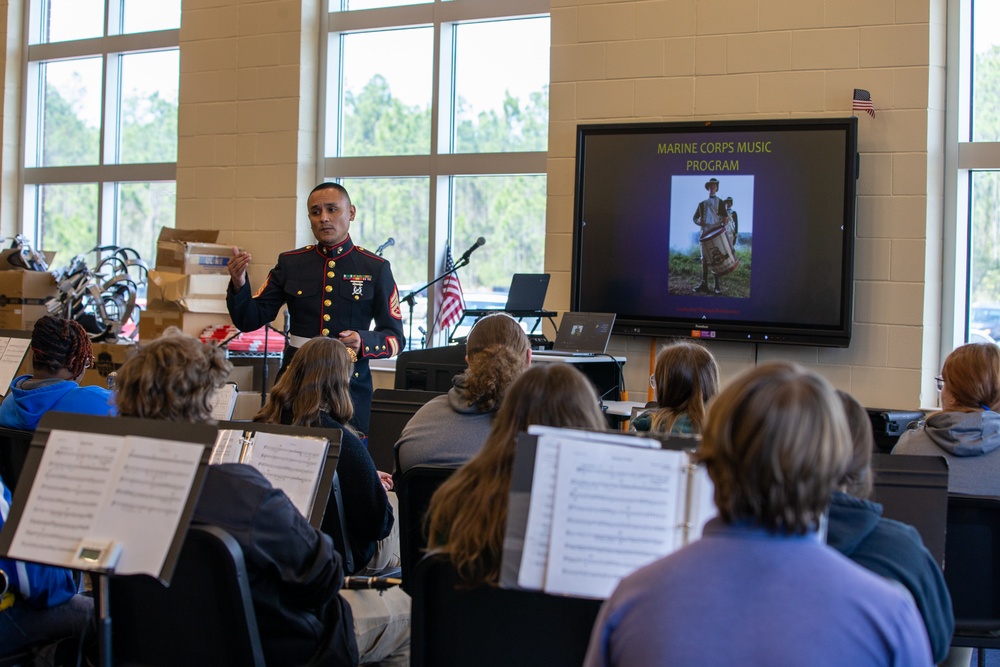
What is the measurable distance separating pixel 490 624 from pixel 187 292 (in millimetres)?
4395

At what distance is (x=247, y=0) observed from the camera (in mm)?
6094

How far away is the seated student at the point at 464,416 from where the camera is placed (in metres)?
2.38

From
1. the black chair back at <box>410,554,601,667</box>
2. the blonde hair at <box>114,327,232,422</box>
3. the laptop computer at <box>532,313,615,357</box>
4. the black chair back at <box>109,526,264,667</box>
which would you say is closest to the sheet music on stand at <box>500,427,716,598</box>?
the black chair back at <box>410,554,601,667</box>

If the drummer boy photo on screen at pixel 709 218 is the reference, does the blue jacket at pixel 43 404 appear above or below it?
below

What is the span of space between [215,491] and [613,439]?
0.75 metres

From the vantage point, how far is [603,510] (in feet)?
4.65

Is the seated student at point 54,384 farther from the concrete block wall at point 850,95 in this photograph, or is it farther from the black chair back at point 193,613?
the concrete block wall at point 850,95

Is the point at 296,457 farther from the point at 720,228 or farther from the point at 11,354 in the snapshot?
the point at 720,228

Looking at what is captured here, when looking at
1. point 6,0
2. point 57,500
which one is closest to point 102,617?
point 57,500

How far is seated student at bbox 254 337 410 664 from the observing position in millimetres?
Result: 2398

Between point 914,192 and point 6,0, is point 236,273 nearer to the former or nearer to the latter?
point 914,192

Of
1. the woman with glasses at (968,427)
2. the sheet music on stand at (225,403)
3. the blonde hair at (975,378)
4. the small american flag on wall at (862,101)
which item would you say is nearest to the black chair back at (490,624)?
the woman with glasses at (968,427)

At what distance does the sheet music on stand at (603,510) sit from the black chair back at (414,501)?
63cm

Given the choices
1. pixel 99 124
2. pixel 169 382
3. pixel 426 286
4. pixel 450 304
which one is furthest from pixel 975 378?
pixel 99 124
